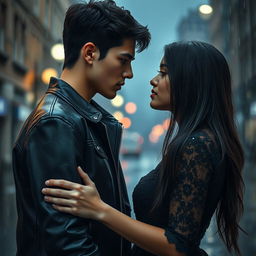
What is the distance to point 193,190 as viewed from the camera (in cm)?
203

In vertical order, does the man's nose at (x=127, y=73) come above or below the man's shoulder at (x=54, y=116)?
above

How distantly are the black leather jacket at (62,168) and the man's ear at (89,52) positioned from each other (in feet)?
0.49

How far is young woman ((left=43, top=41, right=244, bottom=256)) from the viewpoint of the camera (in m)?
1.98

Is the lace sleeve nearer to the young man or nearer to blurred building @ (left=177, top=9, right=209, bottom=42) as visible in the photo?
the young man

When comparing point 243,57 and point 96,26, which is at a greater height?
point 243,57

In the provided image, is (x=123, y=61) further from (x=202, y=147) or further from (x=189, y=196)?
(x=189, y=196)

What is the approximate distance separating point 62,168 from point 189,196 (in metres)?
0.52

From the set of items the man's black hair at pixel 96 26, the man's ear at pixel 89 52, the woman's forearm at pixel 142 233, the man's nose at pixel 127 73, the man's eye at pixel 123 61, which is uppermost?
Answer: the man's black hair at pixel 96 26

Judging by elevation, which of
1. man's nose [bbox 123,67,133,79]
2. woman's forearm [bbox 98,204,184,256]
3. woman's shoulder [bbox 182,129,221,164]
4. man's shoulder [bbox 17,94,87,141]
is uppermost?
man's nose [bbox 123,67,133,79]

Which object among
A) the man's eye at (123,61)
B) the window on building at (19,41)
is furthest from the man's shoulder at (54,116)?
the window on building at (19,41)

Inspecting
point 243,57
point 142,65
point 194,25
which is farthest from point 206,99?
point 243,57

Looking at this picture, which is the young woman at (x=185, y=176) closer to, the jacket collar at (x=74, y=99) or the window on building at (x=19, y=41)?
the jacket collar at (x=74, y=99)

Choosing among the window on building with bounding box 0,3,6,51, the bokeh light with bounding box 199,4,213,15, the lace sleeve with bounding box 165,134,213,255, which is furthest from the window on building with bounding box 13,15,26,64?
the lace sleeve with bounding box 165,134,213,255

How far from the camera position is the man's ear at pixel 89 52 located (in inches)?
84.2
